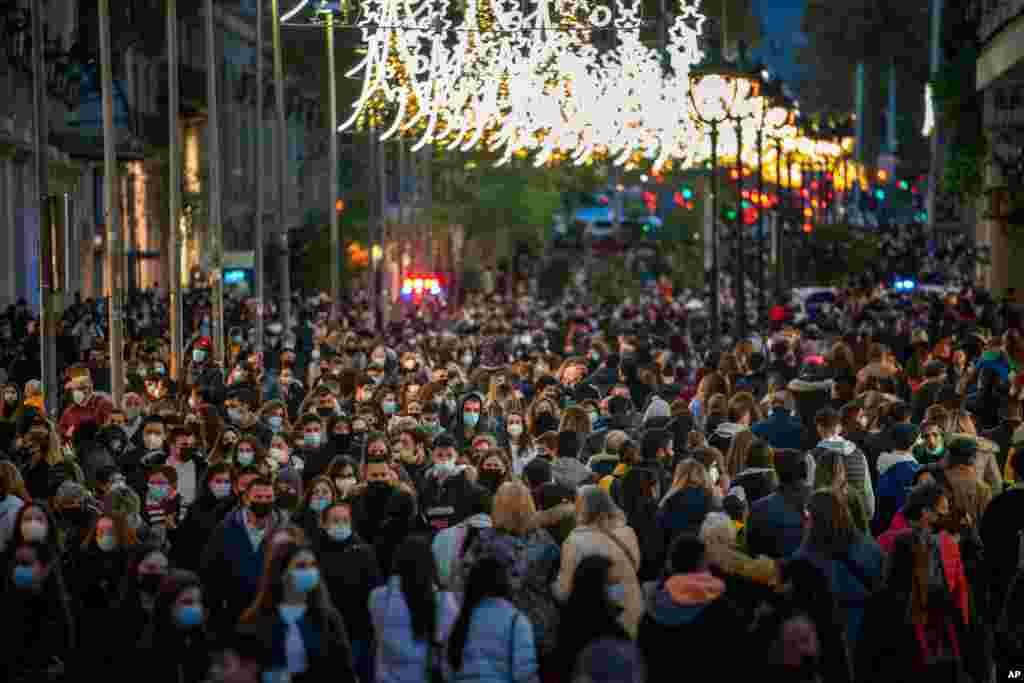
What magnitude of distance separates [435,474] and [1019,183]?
109ft

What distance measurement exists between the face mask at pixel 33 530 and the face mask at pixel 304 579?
209cm

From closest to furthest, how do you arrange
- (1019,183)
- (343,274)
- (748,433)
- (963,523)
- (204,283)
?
(963,523), (748,433), (1019,183), (204,283), (343,274)

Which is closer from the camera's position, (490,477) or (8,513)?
(8,513)

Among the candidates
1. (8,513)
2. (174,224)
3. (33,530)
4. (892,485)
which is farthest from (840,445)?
(174,224)

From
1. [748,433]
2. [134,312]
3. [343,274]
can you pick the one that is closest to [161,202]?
[343,274]

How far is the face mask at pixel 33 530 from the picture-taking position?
1314 cm

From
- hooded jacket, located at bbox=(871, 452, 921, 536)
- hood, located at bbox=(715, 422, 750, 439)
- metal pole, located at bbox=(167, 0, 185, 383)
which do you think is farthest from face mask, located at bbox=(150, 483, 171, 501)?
metal pole, located at bbox=(167, 0, 185, 383)

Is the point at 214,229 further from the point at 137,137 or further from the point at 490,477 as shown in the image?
the point at 490,477

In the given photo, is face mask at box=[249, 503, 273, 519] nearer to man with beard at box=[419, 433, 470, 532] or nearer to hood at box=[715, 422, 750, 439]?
man with beard at box=[419, 433, 470, 532]

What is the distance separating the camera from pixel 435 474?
16688mm

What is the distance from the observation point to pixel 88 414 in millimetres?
21531

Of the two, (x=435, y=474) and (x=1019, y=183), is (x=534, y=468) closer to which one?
(x=435, y=474)

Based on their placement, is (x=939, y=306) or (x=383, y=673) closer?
(x=383, y=673)

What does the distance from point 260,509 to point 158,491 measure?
222cm
